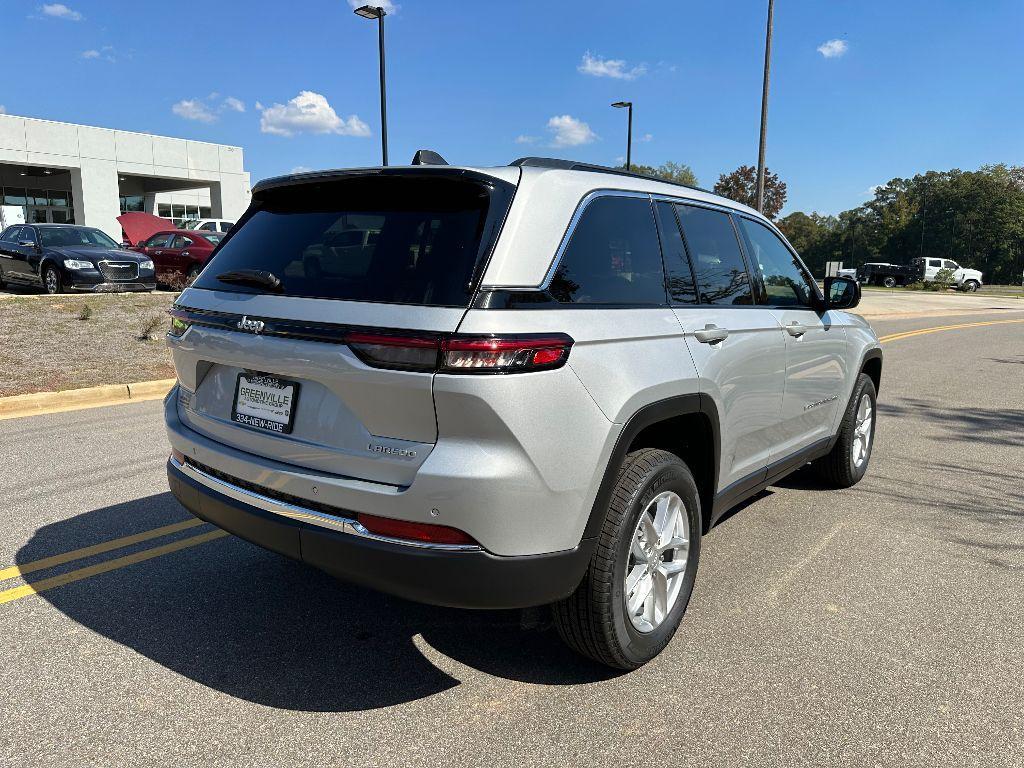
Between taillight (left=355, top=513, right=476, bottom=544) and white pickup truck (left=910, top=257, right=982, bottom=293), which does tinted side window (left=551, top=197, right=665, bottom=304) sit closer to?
taillight (left=355, top=513, right=476, bottom=544)

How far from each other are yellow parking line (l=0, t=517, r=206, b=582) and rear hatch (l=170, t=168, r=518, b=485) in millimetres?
1397

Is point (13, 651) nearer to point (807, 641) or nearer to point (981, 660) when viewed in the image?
point (807, 641)

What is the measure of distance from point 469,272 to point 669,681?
69.1 inches

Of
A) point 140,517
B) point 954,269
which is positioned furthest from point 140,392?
point 954,269

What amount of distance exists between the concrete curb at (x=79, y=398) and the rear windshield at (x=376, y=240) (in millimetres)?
5559

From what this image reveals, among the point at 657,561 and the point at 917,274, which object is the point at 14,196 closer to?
the point at 657,561

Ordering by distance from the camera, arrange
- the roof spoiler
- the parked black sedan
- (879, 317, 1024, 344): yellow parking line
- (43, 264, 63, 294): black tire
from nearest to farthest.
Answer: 1. the roof spoiler
2. the parked black sedan
3. (43, 264, 63, 294): black tire
4. (879, 317, 1024, 344): yellow parking line

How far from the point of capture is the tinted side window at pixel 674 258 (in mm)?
3244

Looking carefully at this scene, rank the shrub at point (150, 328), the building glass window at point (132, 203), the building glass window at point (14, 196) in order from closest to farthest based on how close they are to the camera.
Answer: the shrub at point (150, 328) → the building glass window at point (14, 196) → the building glass window at point (132, 203)

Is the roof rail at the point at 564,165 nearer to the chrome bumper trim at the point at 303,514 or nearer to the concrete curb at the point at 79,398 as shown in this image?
the chrome bumper trim at the point at 303,514

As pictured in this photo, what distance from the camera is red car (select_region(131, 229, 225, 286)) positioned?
18.6 metres

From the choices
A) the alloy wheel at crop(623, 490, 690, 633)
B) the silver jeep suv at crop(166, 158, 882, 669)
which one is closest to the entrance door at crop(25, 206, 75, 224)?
the silver jeep suv at crop(166, 158, 882, 669)

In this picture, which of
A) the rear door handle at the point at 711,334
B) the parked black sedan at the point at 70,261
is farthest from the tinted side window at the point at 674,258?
the parked black sedan at the point at 70,261

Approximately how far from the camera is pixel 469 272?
95.2 inches
